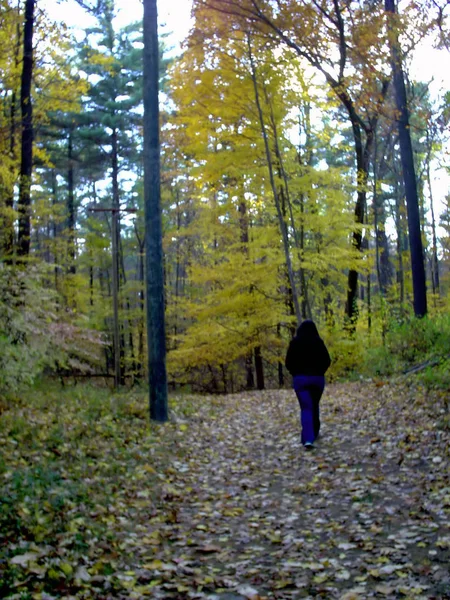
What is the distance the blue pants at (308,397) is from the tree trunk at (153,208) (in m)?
2.94

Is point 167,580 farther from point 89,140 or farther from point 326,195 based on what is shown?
point 89,140

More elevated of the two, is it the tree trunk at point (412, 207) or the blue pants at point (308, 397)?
the tree trunk at point (412, 207)

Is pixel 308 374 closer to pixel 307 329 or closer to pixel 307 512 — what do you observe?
pixel 307 329

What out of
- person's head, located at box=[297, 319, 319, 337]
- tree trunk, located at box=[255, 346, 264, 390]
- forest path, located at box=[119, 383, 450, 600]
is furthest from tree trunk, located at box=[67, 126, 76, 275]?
forest path, located at box=[119, 383, 450, 600]

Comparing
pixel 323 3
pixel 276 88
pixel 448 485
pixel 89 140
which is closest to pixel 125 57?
pixel 89 140

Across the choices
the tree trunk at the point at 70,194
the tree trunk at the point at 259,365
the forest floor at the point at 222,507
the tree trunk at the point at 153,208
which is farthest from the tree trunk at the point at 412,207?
the tree trunk at the point at 70,194

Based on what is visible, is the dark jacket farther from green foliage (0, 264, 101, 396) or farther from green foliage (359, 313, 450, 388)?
green foliage (0, 264, 101, 396)

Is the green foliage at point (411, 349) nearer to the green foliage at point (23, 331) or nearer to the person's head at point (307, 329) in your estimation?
the person's head at point (307, 329)

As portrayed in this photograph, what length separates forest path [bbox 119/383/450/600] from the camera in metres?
4.46

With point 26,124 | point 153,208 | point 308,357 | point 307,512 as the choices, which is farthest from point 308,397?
point 26,124

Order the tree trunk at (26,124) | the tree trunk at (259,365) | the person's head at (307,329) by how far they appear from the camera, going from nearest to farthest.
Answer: the person's head at (307,329) → the tree trunk at (26,124) → the tree trunk at (259,365)

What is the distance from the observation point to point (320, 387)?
889cm

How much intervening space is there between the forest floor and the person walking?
41 centimetres

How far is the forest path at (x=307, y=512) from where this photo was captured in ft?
14.6
